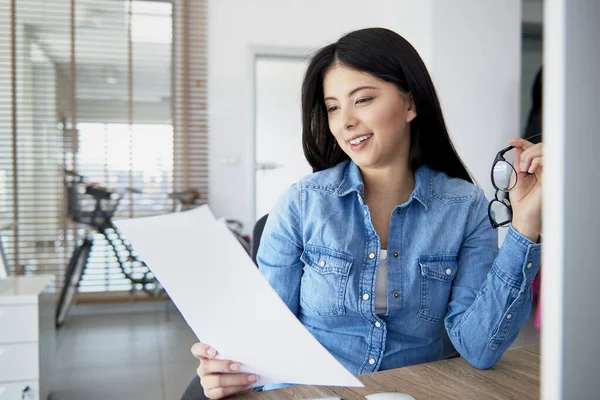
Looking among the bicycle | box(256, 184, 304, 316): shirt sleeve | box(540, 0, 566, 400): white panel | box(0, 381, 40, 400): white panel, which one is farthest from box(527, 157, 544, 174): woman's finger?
the bicycle

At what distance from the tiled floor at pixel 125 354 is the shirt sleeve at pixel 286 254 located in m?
1.89

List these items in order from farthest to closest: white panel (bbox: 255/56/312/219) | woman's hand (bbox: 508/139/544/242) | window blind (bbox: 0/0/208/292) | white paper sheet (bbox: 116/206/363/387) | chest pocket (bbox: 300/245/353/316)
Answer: white panel (bbox: 255/56/312/219), window blind (bbox: 0/0/208/292), chest pocket (bbox: 300/245/353/316), woman's hand (bbox: 508/139/544/242), white paper sheet (bbox: 116/206/363/387)

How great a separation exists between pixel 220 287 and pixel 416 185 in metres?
0.62

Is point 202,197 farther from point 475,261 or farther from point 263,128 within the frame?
point 475,261

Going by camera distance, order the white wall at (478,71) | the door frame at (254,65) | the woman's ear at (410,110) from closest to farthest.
Answer: the woman's ear at (410,110), the white wall at (478,71), the door frame at (254,65)

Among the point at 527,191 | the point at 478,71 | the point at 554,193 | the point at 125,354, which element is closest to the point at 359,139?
the point at 527,191

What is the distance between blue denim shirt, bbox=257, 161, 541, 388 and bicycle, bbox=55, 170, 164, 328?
297 centimetres

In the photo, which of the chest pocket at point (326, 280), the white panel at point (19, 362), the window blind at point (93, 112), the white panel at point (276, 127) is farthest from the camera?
the white panel at point (276, 127)

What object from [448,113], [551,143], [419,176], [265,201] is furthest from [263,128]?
[551,143]

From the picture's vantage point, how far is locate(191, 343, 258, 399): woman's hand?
0.78 meters

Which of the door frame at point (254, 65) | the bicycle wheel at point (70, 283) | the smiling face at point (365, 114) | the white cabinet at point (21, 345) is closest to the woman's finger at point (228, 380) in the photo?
the smiling face at point (365, 114)

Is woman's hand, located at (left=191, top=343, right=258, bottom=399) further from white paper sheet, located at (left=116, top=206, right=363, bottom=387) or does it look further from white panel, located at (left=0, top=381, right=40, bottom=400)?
white panel, located at (left=0, top=381, right=40, bottom=400)

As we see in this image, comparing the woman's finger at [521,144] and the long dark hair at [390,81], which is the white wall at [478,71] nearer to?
the long dark hair at [390,81]

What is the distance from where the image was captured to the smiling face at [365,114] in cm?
Answer: 117
